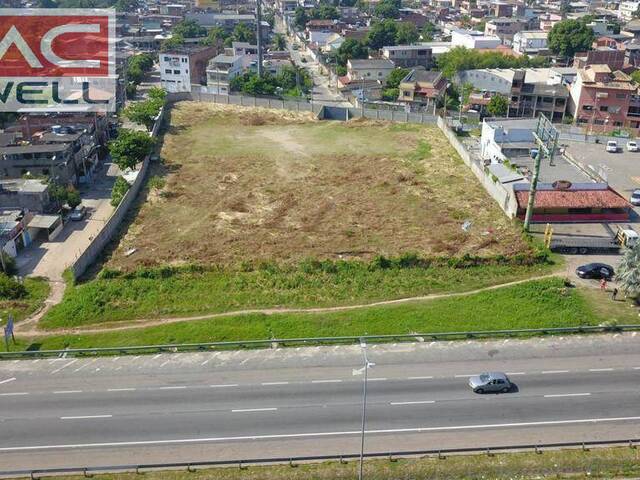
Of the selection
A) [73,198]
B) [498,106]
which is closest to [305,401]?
[73,198]

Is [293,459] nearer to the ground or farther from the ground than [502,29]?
→ nearer to the ground

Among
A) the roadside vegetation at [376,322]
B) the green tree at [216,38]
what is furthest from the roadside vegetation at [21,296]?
the green tree at [216,38]

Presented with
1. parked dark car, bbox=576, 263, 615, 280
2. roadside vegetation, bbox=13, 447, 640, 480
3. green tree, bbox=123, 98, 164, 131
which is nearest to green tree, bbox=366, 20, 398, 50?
green tree, bbox=123, 98, 164, 131

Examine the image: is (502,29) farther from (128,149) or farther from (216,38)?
(128,149)

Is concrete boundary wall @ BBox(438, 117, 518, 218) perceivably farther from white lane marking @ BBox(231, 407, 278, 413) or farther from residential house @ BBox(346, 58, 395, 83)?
residential house @ BBox(346, 58, 395, 83)

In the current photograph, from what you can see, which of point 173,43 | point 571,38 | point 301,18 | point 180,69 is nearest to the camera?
point 180,69

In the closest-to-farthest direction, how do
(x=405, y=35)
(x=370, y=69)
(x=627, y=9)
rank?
(x=370, y=69), (x=405, y=35), (x=627, y=9)

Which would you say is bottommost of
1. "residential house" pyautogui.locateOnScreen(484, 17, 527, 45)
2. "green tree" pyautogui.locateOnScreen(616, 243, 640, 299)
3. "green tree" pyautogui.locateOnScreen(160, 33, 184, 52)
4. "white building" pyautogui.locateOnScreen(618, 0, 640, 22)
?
"green tree" pyautogui.locateOnScreen(616, 243, 640, 299)
